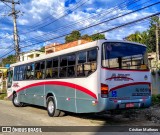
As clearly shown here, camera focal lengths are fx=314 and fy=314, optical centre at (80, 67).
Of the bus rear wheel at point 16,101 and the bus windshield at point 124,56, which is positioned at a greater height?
the bus windshield at point 124,56

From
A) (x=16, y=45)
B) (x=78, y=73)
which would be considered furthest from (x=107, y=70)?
(x=16, y=45)

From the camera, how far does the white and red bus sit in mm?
10922

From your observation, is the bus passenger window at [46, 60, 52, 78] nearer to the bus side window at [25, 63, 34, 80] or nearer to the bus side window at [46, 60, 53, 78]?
the bus side window at [46, 60, 53, 78]

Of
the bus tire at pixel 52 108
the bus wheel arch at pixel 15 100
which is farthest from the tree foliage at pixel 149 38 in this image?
the bus tire at pixel 52 108

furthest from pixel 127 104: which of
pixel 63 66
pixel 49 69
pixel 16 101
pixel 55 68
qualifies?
pixel 16 101

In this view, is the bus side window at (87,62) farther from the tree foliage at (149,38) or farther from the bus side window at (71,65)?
A: the tree foliage at (149,38)

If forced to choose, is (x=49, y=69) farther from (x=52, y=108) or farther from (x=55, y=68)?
(x=52, y=108)

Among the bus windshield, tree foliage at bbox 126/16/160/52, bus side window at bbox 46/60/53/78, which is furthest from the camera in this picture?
tree foliage at bbox 126/16/160/52

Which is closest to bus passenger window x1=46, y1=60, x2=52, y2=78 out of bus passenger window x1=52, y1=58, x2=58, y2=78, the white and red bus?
the white and red bus

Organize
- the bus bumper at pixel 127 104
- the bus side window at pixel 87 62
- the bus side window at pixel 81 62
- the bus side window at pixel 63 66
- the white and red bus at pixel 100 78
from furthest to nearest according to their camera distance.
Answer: the bus side window at pixel 63 66 < the bus side window at pixel 81 62 < the bus side window at pixel 87 62 < the white and red bus at pixel 100 78 < the bus bumper at pixel 127 104

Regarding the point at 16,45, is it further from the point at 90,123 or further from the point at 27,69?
the point at 90,123

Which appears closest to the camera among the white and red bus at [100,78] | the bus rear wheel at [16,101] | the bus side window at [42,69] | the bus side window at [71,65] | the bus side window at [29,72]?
the white and red bus at [100,78]

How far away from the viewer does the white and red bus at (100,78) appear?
35.8ft

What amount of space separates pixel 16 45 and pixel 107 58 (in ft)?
70.3
